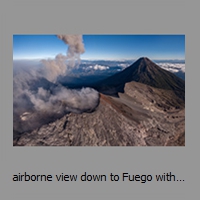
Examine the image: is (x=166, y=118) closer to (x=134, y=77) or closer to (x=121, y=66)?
(x=134, y=77)

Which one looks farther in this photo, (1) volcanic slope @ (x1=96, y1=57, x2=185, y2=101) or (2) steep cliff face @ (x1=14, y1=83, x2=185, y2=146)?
(1) volcanic slope @ (x1=96, y1=57, x2=185, y2=101)

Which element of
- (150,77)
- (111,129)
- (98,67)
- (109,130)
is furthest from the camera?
(98,67)

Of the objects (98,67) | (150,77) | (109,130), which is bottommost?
(109,130)

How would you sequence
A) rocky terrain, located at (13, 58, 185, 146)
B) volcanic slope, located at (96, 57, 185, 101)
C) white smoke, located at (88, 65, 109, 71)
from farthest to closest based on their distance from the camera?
white smoke, located at (88, 65, 109, 71)
volcanic slope, located at (96, 57, 185, 101)
rocky terrain, located at (13, 58, 185, 146)

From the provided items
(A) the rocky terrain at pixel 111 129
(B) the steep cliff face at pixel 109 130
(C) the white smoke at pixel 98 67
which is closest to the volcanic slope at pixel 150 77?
(A) the rocky terrain at pixel 111 129

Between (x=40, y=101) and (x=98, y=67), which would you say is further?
(x=98, y=67)

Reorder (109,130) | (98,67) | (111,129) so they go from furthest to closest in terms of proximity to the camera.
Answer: (98,67), (111,129), (109,130)

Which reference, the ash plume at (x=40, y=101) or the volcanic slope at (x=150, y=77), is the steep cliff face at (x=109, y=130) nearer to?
the ash plume at (x=40, y=101)

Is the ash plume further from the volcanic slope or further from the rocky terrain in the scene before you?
the volcanic slope

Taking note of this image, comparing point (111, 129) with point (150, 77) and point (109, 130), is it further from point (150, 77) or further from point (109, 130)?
point (150, 77)

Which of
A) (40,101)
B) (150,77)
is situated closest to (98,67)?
(150,77)

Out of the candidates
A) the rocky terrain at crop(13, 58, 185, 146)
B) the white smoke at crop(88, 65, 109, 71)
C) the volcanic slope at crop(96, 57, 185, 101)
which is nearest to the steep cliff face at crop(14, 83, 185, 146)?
the rocky terrain at crop(13, 58, 185, 146)

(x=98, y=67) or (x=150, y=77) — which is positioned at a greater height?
(x=98, y=67)
